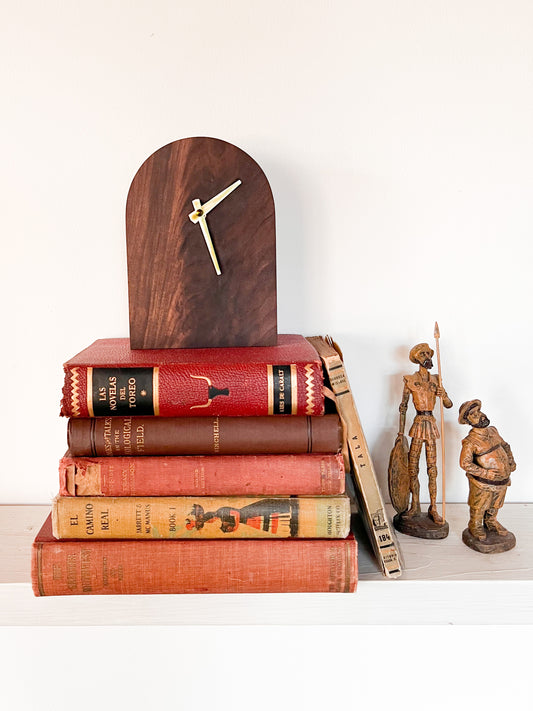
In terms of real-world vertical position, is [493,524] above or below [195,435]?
below

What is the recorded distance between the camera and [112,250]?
0.77m

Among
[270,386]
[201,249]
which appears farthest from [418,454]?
[201,249]

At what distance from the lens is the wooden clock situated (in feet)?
2.23

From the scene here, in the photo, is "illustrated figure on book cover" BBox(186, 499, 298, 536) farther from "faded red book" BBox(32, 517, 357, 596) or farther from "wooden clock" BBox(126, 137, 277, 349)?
"wooden clock" BBox(126, 137, 277, 349)

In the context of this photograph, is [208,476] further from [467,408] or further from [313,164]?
[313,164]


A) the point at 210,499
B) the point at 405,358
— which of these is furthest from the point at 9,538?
the point at 405,358

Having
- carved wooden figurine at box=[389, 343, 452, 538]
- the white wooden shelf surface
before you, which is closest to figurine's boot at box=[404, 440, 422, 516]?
carved wooden figurine at box=[389, 343, 452, 538]

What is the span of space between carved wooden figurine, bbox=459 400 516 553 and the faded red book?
0.56 feet

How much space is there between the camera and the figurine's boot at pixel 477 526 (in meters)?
0.68

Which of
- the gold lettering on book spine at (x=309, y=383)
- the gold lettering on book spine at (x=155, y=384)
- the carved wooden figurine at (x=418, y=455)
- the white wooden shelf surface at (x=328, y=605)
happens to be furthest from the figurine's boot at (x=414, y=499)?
the gold lettering on book spine at (x=155, y=384)

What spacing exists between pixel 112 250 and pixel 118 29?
25 centimetres

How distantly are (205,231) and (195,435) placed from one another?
0.22m

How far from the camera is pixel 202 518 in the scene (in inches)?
23.3

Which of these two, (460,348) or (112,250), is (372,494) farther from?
(112,250)
